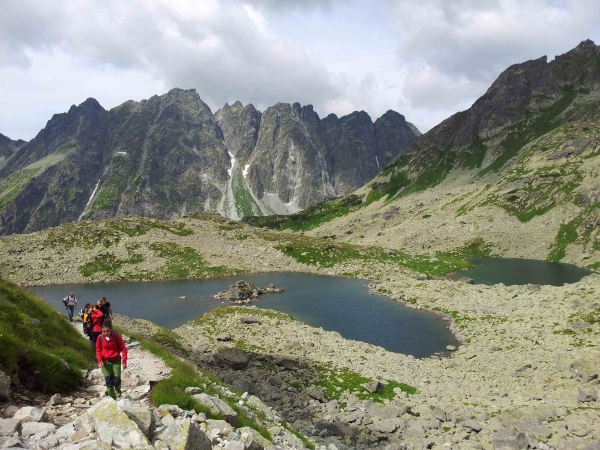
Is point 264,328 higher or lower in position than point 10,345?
lower

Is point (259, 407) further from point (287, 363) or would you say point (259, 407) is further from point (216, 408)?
point (287, 363)

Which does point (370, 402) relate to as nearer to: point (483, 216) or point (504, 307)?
point (504, 307)

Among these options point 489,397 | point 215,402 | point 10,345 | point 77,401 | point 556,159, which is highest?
point 556,159

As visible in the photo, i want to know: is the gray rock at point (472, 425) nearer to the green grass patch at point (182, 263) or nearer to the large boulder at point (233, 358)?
the large boulder at point (233, 358)

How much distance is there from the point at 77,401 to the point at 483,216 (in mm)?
144339

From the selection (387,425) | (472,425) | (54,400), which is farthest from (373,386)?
(54,400)

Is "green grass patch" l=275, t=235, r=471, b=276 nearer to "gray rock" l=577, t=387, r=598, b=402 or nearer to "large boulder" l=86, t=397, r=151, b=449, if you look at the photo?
"gray rock" l=577, t=387, r=598, b=402

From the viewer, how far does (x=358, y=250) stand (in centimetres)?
10662

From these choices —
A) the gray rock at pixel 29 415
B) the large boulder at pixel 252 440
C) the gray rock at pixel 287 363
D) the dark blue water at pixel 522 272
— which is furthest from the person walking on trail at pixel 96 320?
the dark blue water at pixel 522 272

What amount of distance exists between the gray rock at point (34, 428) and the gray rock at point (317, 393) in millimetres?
21876

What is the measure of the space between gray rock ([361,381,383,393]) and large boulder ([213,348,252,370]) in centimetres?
1149

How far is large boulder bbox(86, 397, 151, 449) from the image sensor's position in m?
9.20

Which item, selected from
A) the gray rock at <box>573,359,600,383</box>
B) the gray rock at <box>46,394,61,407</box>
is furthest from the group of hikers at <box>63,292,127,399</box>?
the gray rock at <box>573,359,600,383</box>

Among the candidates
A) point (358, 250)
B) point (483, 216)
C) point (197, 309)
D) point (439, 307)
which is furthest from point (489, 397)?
point (483, 216)
